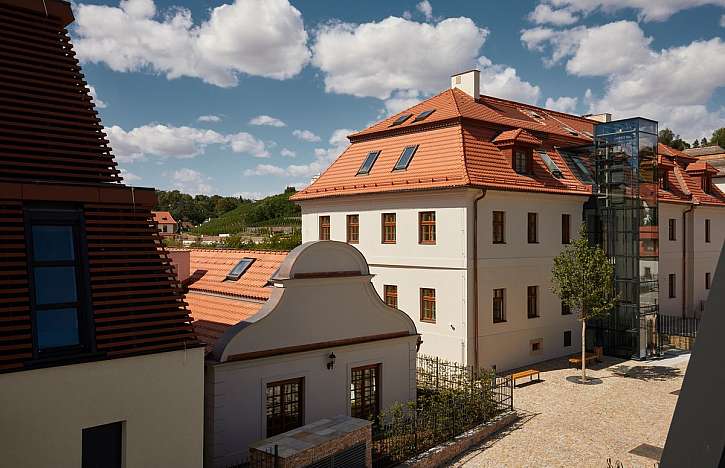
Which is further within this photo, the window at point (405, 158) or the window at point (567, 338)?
the window at point (567, 338)

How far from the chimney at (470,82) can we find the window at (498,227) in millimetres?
7548

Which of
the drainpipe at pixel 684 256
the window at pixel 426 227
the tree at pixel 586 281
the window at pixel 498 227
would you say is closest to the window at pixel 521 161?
the window at pixel 498 227

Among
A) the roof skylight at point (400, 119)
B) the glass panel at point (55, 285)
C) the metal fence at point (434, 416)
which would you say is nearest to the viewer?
the glass panel at point (55, 285)

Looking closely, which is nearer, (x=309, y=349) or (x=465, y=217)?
(x=309, y=349)

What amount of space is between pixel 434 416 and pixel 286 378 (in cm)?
383

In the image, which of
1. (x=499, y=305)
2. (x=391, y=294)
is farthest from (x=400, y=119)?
(x=499, y=305)

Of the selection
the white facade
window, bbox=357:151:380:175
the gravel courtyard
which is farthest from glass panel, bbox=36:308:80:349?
window, bbox=357:151:380:175

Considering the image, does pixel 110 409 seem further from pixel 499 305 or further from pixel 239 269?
pixel 499 305

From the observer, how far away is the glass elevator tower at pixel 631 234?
22453mm

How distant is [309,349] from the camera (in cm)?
1316

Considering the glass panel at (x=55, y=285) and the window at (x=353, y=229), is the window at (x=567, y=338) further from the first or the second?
the glass panel at (x=55, y=285)

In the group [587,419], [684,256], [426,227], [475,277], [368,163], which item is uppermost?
[368,163]

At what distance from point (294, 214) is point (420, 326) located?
52128 millimetres

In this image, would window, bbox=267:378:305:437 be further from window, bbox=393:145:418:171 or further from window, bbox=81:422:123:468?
window, bbox=393:145:418:171
